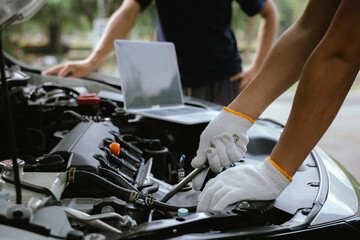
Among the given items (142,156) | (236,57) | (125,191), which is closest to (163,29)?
(236,57)

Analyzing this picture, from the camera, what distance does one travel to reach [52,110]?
177cm

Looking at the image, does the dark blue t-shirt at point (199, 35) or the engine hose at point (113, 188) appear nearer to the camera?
the engine hose at point (113, 188)

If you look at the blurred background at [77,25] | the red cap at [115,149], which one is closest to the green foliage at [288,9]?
the blurred background at [77,25]

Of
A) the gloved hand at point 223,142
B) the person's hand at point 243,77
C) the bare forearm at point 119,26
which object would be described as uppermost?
the bare forearm at point 119,26

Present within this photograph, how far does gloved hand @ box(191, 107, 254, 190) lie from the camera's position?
1.22 m

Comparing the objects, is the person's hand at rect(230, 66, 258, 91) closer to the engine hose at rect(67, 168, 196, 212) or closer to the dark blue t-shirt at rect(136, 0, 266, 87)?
the dark blue t-shirt at rect(136, 0, 266, 87)

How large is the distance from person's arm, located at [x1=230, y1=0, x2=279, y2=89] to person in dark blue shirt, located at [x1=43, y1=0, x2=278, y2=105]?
25 mm

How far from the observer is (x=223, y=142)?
1.25 m

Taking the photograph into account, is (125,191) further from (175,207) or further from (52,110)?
(52,110)

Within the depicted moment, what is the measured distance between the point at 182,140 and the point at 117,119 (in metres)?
0.31

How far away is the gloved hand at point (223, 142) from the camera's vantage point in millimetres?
1223

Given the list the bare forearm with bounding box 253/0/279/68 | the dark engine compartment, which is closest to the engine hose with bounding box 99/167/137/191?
the dark engine compartment

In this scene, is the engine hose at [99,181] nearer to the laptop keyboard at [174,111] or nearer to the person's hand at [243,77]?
the laptop keyboard at [174,111]

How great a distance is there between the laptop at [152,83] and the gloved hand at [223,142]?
35 cm
